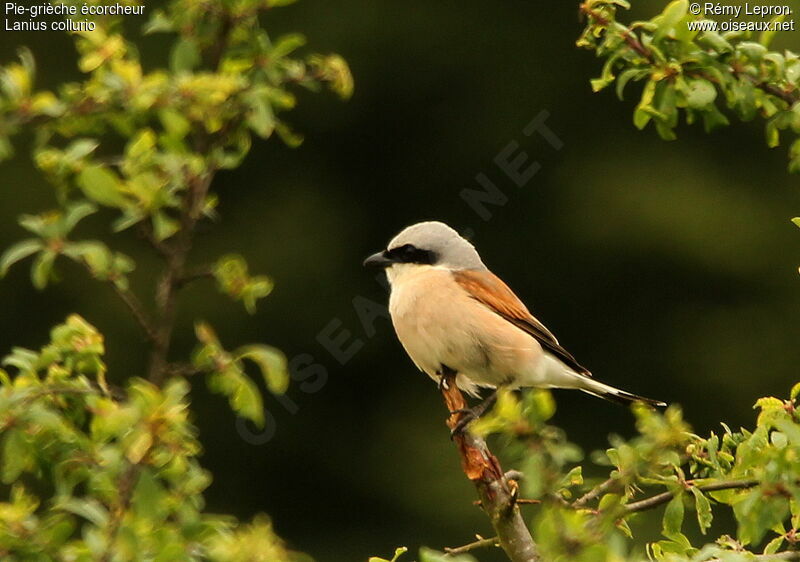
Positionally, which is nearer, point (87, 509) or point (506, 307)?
point (87, 509)

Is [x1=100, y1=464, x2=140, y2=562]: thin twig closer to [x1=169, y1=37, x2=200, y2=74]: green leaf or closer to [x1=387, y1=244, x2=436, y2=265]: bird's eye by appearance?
[x1=169, y1=37, x2=200, y2=74]: green leaf

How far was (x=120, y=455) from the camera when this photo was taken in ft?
7.50

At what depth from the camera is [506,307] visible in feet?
15.9

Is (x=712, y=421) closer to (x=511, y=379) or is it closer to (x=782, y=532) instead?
(x=511, y=379)

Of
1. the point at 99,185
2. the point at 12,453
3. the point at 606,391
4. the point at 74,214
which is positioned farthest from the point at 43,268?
the point at 606,391

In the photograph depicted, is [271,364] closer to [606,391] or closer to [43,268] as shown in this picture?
[43,268]

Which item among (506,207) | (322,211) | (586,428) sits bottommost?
(586,428)

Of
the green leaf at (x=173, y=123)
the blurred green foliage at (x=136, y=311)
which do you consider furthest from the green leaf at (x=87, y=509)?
the green leaf at (x=173, y=123)

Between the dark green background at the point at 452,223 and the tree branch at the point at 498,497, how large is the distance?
25.5 ft

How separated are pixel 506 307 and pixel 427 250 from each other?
1.16 feet

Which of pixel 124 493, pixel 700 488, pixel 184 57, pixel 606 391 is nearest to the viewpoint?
pixel 124 493

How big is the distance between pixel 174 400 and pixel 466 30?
→ 10.8m

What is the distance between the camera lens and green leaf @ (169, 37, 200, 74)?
2.58 metres

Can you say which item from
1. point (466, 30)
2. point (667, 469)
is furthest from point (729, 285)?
point (667, 469)
